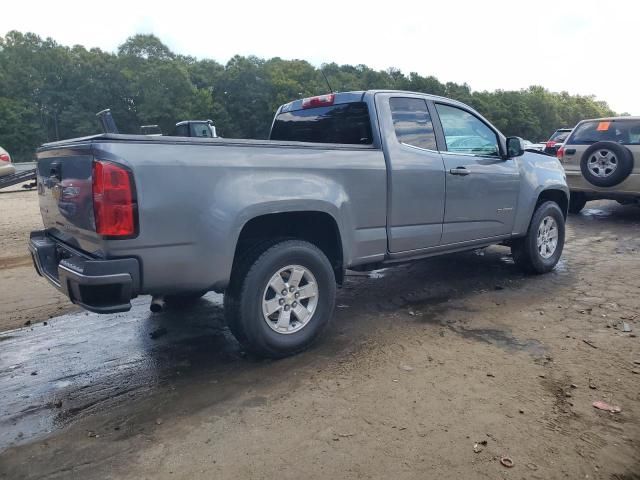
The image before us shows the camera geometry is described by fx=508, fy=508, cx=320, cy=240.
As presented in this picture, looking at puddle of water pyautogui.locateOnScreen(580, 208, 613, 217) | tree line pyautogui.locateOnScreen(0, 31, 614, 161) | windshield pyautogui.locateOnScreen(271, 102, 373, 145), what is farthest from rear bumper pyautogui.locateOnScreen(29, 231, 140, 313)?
tree line pyautogui.locateOnScreen(0, 31, 614, 161)

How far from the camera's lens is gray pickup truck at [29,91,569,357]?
289 centimetres

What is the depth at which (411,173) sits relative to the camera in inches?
167

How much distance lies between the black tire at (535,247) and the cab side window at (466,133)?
3.29 ft

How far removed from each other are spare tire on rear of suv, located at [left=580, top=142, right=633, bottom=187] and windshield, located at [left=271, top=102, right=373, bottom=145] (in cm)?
565

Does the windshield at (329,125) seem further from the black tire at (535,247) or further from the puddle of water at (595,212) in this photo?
the puddle of water at (595,212)

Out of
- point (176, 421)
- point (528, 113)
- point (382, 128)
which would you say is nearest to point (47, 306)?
point (176, 421)

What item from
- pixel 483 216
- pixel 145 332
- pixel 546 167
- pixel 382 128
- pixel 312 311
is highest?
pixel 382 128

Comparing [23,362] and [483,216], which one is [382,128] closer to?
[483,216]

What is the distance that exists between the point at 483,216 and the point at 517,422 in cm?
261

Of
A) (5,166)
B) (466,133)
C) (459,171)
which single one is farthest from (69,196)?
(5,166)

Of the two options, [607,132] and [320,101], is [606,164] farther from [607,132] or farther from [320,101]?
[320,101]

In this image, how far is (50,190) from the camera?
3.53 meters

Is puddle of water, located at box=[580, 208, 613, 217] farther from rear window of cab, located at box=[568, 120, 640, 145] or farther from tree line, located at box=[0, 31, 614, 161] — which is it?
tree line, located at box=[0, 31, 614, 161]

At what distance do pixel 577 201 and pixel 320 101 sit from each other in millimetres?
7232
